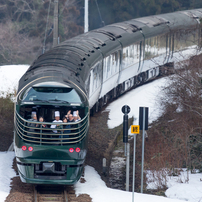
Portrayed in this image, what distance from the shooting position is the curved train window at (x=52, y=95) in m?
10.4

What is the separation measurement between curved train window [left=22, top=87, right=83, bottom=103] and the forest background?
21.5 metres

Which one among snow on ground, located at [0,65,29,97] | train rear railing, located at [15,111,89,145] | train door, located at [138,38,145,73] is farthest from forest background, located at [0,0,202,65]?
train rear railing, located at [15,111,89,145]

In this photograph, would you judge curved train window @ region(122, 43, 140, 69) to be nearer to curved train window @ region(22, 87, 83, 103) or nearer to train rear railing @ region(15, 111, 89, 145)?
curved train window @ region(22, 87, 83, 103)

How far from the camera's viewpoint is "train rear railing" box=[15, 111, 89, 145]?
33.0 feet

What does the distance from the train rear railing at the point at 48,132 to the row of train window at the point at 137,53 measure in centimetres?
520

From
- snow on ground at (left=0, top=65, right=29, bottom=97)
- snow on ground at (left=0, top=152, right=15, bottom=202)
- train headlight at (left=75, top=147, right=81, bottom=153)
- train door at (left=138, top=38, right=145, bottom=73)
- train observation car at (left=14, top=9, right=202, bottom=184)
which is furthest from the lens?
train door at (left=138, top=38, right=145, bottom=73)

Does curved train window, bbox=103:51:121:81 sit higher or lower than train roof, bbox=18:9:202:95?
lower

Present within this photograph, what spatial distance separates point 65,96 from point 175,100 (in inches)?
324

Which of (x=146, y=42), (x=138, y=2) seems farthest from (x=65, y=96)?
(x=138, y=2)

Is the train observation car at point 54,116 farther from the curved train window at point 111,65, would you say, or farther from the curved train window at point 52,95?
the curved train window at point 111,65

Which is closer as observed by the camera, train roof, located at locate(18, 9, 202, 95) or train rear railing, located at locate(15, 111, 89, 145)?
train rear railing, located at locate(15, 111, 89, 145)

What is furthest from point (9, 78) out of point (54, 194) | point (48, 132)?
point (48, 132)

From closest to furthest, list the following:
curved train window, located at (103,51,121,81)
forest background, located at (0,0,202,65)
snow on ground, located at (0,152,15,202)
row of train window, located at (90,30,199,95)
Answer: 1. snow on ground, located at (0,152,15,202)
2. row of train window, located at (90,30,199,95)
3. curved train window, located at (103,51,121,81)
4. forest background, located at (0,0,202,65)

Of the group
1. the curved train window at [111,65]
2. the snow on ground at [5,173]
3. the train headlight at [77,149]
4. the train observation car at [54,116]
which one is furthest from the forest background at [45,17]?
the train headlight at [77,149]
